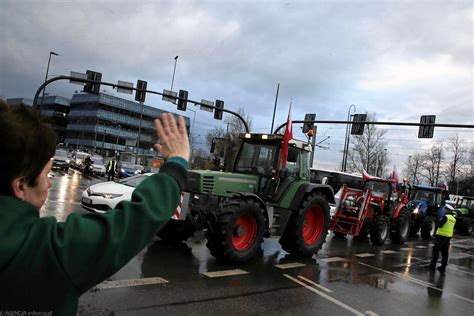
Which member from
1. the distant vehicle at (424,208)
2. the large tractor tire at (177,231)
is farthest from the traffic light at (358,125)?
the large tractor tire at (177,231)

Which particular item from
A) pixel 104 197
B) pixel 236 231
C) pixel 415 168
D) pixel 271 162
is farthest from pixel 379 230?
pixel 415 168

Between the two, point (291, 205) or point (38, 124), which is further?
point (291, 205)

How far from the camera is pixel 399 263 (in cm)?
1041

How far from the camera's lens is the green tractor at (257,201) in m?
7.62

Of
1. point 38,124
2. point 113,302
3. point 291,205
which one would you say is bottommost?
point 113,302

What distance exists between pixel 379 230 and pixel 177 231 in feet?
23.3

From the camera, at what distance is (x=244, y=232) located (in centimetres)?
808

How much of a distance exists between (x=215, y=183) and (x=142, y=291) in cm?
318

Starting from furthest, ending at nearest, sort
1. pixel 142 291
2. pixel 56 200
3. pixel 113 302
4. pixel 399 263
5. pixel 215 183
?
pixel 56 200, pixel 399 263, pixel 215 183, pixel 142 291, pixel 113 302

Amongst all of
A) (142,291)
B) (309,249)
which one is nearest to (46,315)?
(142,291)

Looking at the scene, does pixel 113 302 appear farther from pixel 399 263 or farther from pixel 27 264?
pixel 399 263

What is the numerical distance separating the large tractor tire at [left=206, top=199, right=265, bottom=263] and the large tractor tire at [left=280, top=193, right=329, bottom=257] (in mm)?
1200

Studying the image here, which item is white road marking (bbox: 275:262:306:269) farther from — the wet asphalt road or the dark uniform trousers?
the dark uniform trousers

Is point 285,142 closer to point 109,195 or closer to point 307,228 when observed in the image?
point 307,228
